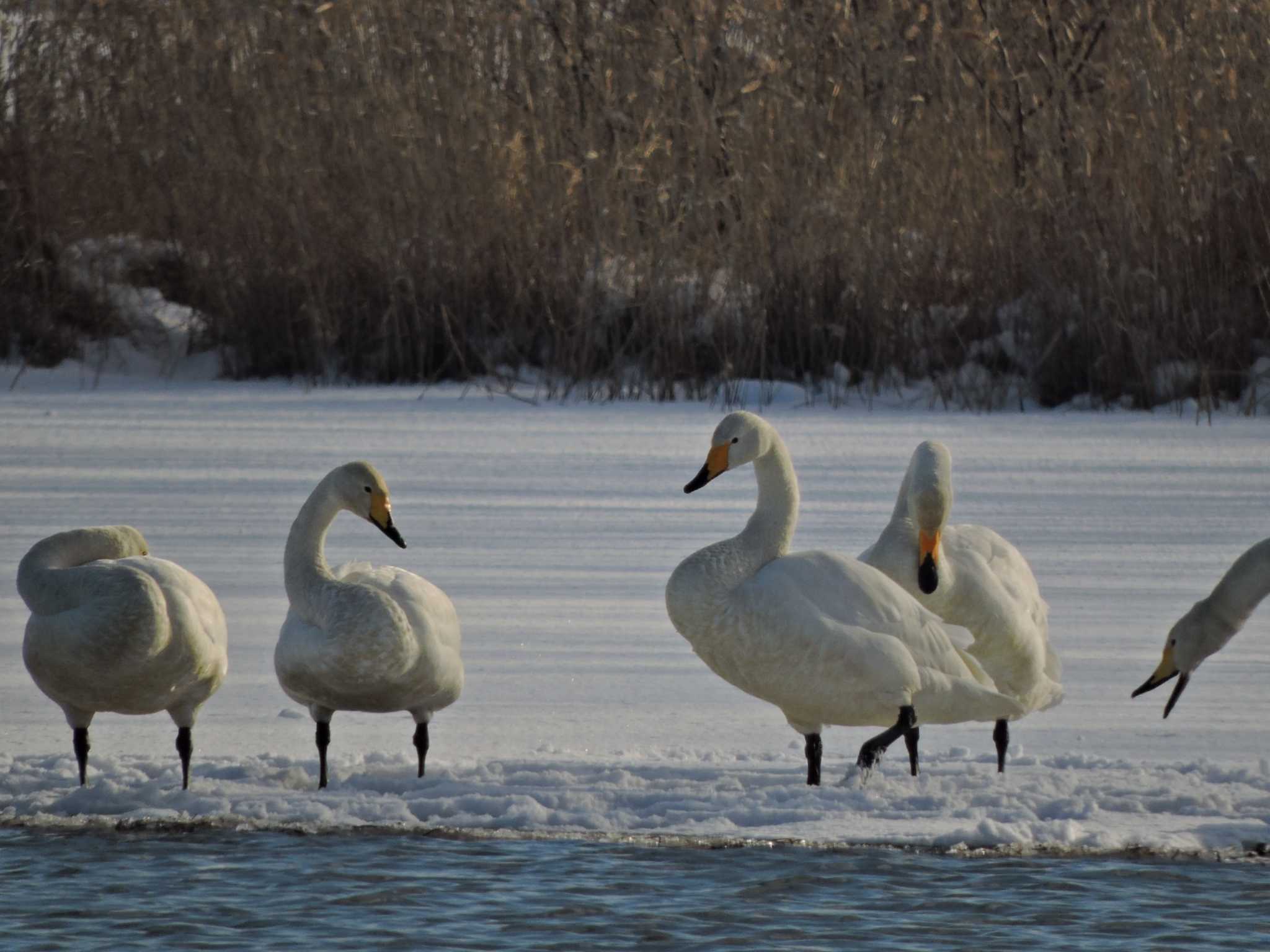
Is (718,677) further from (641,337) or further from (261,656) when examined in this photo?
(641,337)

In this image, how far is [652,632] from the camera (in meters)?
5.34

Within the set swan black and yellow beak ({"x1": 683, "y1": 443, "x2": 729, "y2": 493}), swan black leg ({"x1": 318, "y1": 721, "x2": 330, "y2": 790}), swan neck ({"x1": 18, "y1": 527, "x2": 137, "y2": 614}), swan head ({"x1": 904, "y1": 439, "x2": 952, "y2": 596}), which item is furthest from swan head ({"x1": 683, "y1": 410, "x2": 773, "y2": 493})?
swan neck ({"x1": 18, "y1": 527, "x2": 137, "y2": 614})

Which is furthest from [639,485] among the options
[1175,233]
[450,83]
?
[450,83]

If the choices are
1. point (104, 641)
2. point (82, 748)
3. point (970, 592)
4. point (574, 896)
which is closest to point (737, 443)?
point (970, 592)

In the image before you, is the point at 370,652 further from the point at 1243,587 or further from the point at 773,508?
the point at 1243,587

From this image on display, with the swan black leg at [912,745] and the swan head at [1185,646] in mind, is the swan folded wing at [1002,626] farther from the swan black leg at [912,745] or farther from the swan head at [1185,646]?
the swan black leg at [912,745]

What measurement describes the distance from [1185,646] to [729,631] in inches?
36.9

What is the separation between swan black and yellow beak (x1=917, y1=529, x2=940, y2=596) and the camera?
4.12 metres

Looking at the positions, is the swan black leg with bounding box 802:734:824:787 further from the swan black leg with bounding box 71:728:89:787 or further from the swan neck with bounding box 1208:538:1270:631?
the swan black leg with bounding box 71:728:89:787

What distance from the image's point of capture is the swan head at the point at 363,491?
4430mm

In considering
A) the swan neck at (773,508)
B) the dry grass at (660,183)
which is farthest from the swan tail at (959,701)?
the dry grass at (660,183)

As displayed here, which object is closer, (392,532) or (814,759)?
(814,759)

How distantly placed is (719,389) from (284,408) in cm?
246

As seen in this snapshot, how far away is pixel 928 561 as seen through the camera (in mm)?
4141
